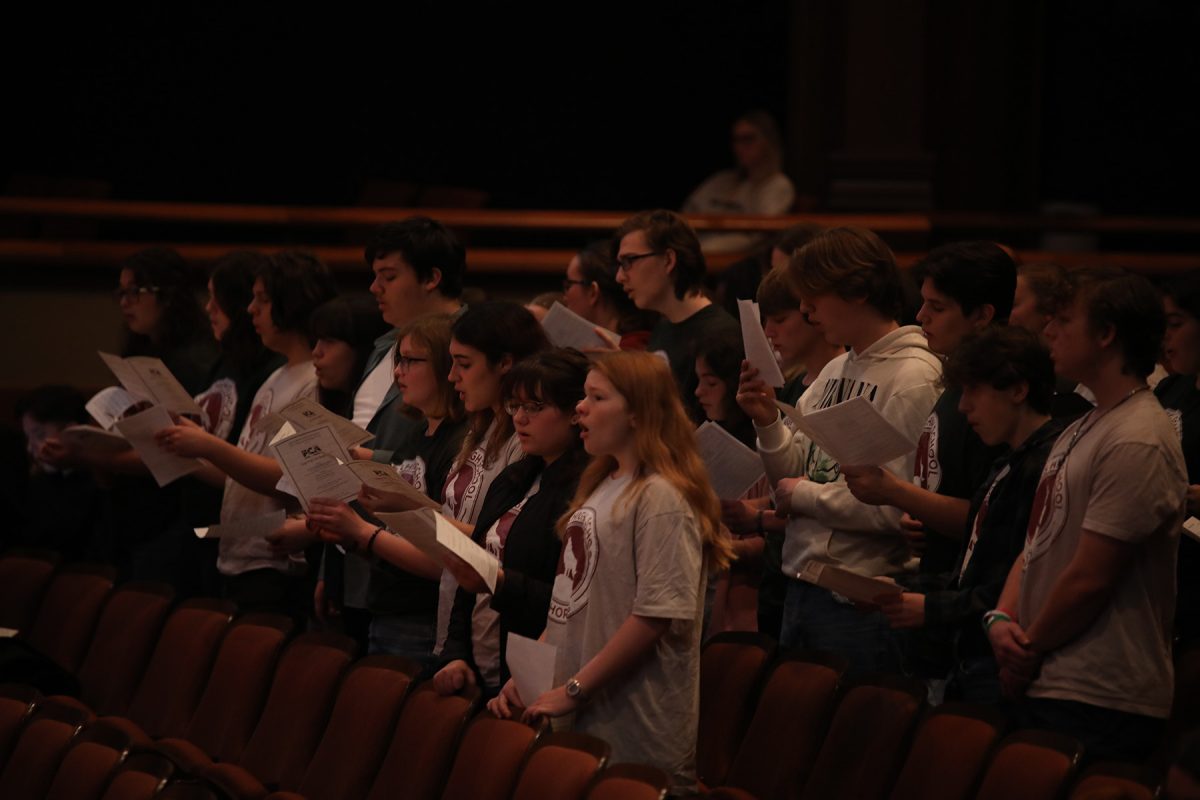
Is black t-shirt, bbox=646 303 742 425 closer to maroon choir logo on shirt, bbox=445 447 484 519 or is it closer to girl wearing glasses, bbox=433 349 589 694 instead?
maroon choir logo on shirt, bbox=445 447 484 519

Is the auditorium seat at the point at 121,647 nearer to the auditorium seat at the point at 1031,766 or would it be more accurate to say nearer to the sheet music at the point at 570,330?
the sheet music at the point at 570,330

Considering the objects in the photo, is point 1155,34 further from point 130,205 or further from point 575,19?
point 130,205

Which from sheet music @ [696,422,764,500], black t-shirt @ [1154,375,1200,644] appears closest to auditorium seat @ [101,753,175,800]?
sheet music @ [696,422,764,500]

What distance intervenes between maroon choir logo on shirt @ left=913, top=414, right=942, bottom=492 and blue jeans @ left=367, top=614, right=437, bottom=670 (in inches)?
44.3

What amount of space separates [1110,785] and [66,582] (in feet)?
9.93

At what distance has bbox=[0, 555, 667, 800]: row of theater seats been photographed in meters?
2.96

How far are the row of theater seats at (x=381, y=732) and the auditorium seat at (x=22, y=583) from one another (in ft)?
1.08

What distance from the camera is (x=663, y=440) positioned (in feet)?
9.69

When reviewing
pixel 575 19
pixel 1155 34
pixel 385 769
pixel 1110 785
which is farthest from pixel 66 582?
pixel 1155 34

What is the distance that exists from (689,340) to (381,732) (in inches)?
48.8

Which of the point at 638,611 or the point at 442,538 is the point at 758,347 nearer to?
the point at 638,611

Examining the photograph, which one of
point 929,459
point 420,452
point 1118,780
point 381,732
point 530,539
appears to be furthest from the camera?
point 420,452

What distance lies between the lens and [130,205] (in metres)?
6.30

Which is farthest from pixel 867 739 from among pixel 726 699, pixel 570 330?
pixel 570 330
